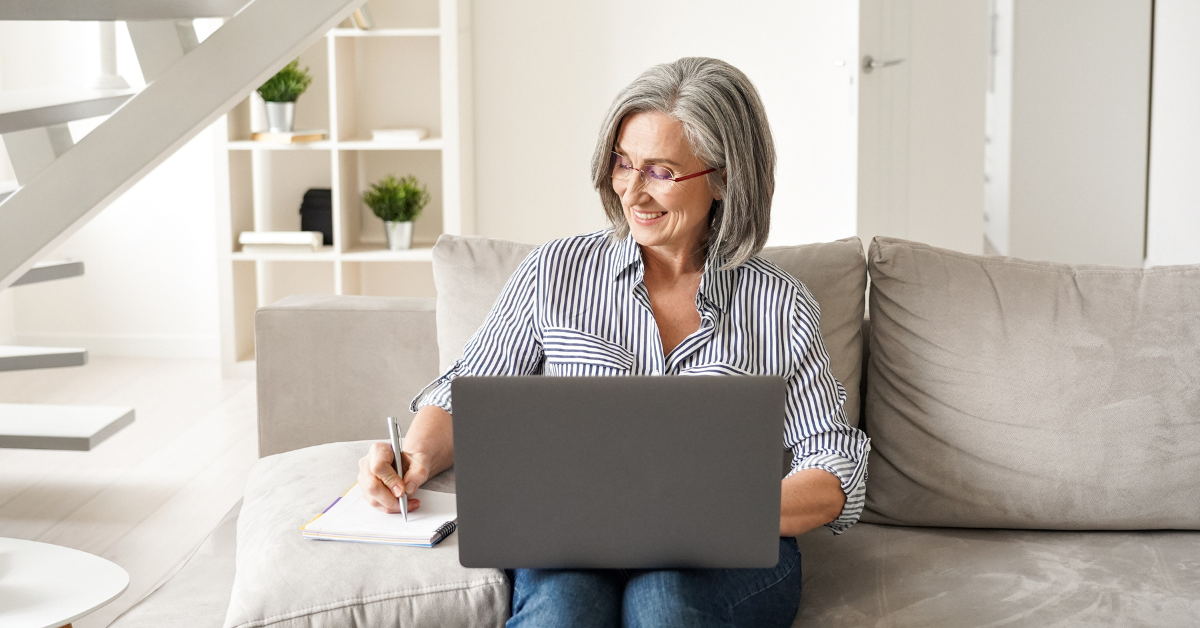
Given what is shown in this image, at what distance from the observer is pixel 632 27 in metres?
4.05

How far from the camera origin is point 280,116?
391 cm

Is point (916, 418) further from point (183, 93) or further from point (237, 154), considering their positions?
point (237, 154)

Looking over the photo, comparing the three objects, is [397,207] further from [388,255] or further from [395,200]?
[388,255]

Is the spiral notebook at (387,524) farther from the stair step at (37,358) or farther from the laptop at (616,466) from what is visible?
the stair step at (37,358)

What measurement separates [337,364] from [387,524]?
64 cm

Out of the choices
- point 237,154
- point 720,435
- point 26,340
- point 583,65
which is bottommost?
point 26,340

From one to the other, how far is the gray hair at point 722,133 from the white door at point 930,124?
194 cm

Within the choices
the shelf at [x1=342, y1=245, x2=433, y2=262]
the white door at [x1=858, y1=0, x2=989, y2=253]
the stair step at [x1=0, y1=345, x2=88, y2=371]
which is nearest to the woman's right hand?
the stair step at [x1=0, y1=345, x2=88, y2=371]

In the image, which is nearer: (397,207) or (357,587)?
(357,587)

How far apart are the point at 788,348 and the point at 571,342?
0.31 meters

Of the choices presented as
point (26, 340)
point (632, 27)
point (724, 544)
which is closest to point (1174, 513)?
point (724, 544)

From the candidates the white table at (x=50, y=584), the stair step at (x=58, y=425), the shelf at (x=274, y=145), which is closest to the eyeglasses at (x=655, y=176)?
the white table at (x=50, y=584)

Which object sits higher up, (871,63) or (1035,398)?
(871,63)

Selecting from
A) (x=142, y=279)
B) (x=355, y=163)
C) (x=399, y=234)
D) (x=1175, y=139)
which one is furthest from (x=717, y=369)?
(x=1175, y=139)
